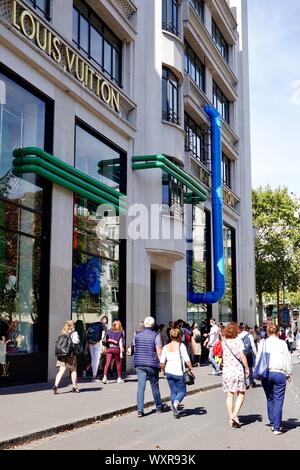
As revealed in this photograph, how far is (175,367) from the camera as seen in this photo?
393 inches

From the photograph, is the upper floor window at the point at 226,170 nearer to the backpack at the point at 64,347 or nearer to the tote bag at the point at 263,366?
the backpack at the point at 64,347

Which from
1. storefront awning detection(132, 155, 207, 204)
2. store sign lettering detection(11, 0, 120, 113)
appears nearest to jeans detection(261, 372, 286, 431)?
store sign lettering detection(11, 0, 120, 113)

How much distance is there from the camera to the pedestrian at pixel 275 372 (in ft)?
28.6

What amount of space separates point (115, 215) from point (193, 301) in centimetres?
859

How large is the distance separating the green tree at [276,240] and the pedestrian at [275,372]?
38218mm

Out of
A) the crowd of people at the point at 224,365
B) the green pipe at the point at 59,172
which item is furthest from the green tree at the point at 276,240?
the crowd of people at the point at 224,365

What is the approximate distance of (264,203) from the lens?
4859 centimetres

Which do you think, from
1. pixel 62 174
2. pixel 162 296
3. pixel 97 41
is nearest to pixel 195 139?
pixel 162 296

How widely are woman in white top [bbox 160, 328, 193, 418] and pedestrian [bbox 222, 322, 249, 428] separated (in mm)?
1010

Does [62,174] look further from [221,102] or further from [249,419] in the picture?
[221,102]

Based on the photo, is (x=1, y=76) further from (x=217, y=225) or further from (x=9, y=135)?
(x=217, y=225)

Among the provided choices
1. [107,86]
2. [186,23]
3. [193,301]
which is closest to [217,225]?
[193,301]

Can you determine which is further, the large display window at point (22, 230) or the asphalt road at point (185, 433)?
the large display window at point (22, 230)

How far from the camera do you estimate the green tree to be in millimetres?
46875
